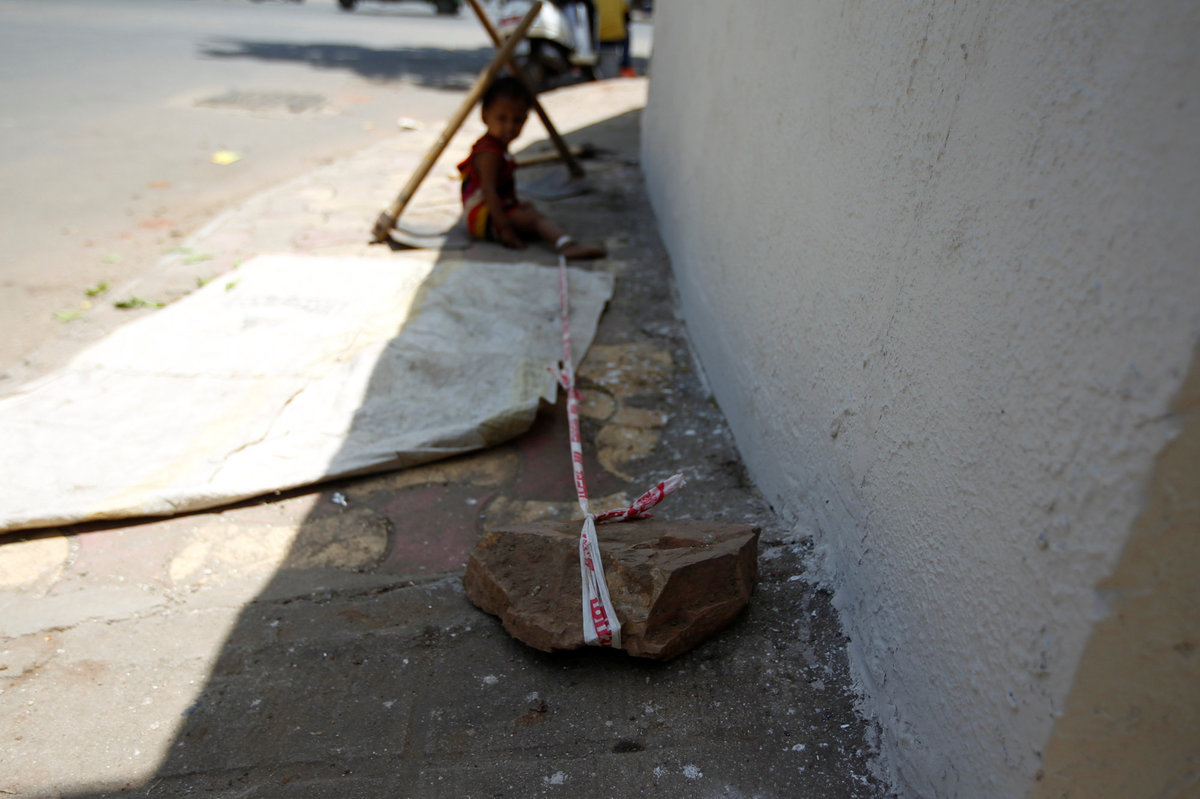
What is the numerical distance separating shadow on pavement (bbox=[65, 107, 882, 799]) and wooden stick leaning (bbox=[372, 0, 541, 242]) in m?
2.17

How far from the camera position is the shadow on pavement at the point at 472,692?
1295 millimetres

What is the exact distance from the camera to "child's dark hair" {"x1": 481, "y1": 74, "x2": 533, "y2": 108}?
4.14m

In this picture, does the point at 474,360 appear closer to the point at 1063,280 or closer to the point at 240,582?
the point at 240,582

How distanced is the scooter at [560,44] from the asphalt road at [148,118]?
901 mm

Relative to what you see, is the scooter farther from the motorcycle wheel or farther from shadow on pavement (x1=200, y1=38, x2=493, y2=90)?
shadow on pavement (x1=200, y1=38, x2=493, y2=90)

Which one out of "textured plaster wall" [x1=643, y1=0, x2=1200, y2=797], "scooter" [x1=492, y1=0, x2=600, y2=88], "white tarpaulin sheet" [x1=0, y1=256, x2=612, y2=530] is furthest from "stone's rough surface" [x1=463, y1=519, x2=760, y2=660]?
"scooter" [x1=492, y1=0, x2=600, y2=88]

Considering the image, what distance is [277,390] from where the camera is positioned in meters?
2.59

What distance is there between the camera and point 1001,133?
1.00m

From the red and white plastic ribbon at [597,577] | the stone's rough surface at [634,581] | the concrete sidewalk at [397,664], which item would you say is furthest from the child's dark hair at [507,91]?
the stone's rough surface at [634,581]

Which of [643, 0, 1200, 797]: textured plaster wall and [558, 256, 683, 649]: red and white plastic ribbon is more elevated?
[643, 0, 1200, 797]: textured plaster wall

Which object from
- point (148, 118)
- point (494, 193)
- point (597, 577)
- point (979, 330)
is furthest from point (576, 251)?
point (148, 118)

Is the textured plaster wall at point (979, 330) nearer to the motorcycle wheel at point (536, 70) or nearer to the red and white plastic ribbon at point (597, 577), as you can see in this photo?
the red and white plastic ribbon at point (597, 577)

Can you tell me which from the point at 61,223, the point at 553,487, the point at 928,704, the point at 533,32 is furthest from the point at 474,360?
the point at 533,32

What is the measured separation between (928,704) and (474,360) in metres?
1.98
